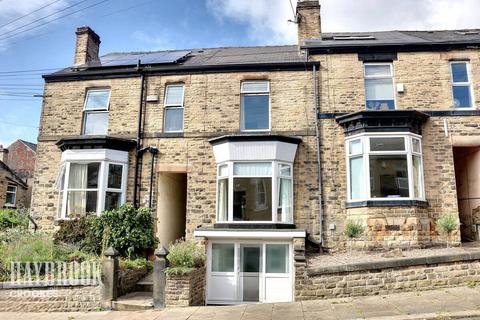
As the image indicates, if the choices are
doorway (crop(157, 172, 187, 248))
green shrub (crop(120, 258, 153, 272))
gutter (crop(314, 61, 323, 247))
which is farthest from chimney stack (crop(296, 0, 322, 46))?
green shrub (crop(120, 258, 153, 272))

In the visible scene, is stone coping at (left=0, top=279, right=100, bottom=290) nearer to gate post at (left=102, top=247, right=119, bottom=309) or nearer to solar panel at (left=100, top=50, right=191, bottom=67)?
gate post at (left=102, top=247, right=119, bottom=309)

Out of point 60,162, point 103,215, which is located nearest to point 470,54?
point 103,215

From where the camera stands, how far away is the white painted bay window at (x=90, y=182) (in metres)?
13.4

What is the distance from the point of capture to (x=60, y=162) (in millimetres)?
14047

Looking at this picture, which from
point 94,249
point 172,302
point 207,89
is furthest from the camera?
point 207,89

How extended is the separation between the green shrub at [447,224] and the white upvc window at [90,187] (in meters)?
10.6

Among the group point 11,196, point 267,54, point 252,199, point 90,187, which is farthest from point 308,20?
point 11,196

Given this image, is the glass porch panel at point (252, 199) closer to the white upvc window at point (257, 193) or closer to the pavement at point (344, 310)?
the white upvc window at point (257, 193)

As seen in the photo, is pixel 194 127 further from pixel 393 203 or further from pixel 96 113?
pixel 393 203

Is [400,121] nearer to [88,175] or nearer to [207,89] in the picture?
[207,89]

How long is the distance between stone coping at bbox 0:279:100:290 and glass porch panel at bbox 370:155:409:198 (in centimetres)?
875

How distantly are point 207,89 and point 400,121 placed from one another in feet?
22.4

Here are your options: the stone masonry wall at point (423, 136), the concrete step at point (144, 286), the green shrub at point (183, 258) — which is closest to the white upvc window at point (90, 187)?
the concrete step at point (144, 286)

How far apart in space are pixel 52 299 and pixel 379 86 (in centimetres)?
1221
